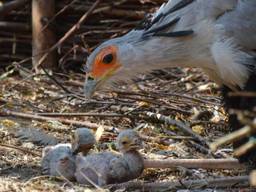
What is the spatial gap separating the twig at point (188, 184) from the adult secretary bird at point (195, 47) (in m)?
0.13

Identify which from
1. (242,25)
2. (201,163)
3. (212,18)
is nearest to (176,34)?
(212,18)

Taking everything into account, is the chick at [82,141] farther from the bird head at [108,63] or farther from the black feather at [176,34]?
the black feather at [176,34]

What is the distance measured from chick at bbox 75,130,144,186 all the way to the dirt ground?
0.07 metres

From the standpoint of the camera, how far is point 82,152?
3.22 meters

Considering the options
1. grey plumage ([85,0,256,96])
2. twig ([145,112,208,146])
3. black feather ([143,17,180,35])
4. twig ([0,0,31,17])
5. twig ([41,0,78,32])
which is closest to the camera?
grey plumage ([85,0,256,96])

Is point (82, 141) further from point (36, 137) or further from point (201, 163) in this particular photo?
point (36, 137)

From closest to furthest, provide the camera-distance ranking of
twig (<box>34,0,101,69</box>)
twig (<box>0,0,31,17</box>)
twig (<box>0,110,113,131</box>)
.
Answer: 1. twig (<box>0,110,113,131</box>)
2. twig (<box>34,0,101,69</box>)
3. twig (<box>0,0,31,17</box>)

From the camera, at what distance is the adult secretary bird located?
9.70 ft

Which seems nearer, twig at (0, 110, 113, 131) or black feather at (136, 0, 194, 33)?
black feather at (136, 0, 194, 33)

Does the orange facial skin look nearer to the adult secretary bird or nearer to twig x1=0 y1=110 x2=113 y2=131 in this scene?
the adult secretary bird

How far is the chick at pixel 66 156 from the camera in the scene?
3.11 meters

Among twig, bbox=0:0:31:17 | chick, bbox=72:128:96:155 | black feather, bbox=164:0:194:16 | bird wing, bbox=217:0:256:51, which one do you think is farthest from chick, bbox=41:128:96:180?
twig, bbox=0:0:31:17

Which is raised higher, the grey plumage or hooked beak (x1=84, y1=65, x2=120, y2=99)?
the grey plumage

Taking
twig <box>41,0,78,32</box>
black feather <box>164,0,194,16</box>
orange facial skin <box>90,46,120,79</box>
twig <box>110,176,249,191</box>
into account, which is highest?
twig <box>41,0,78,32</box>
